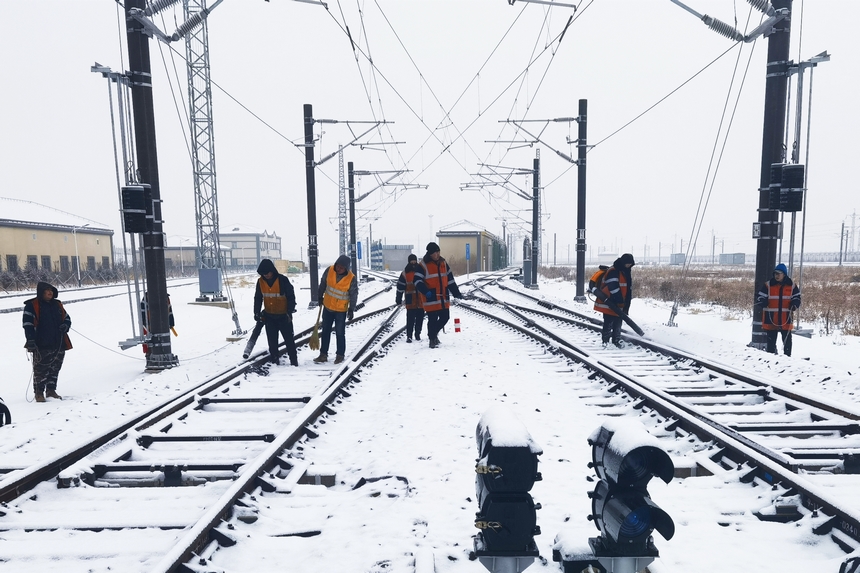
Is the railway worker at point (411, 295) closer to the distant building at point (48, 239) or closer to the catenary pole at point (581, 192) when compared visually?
the catenary pole at point (581, 192)

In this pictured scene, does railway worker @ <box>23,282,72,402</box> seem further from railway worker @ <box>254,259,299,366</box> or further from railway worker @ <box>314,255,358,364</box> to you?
railway worker @ <box>314,255,358,364</box>

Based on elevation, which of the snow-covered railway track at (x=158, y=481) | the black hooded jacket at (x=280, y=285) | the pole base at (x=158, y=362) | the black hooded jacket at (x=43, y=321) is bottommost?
the pole base at (x=158, y=362)

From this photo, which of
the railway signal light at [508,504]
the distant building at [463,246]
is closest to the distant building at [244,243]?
the distant building at [463,246]

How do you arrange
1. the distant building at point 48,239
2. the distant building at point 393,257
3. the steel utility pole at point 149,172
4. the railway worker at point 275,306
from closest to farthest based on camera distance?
the railway worker at point 275,306
the steel utility pole at point 149,172
the distant building at point 48,239
the distant building at point 393,257

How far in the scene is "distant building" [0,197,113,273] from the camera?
43375 mm

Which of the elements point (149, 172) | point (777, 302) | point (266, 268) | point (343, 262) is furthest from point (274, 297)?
point (777, 302)

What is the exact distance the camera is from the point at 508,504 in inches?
77.9

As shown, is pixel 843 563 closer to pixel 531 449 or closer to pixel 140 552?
pixel 531 449

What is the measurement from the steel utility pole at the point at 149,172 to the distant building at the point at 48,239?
42.8 meters

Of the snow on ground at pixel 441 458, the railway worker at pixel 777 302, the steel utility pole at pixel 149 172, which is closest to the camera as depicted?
the snow on ground at pixel 441 458

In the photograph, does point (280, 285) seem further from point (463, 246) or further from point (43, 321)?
point (463, 246)

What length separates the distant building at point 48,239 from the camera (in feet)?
142

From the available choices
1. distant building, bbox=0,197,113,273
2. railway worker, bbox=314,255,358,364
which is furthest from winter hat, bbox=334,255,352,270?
distant building, bbox=0,197,113,273

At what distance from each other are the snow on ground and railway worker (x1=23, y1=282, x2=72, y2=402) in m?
0.36
